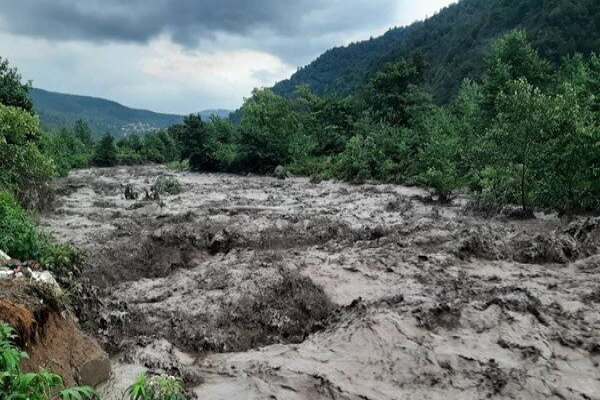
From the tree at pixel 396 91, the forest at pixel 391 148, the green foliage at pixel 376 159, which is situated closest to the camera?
the forest at pixel 391 148

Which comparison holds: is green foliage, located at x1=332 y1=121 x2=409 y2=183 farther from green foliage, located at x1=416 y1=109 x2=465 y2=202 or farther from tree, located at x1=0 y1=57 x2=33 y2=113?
tree, located at x1=0 y1=57 x2=33 y2=113

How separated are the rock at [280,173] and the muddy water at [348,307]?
2159 centimetres

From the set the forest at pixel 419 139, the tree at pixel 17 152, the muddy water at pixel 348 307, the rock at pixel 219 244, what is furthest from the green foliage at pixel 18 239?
the rock at pixel 219 244

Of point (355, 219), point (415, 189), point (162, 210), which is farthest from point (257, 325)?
point (415, 189)

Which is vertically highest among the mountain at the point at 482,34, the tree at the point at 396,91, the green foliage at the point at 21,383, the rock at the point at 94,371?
the mountain at the point at 482,34

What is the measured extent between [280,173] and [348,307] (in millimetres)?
29894

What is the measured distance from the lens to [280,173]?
3822cm

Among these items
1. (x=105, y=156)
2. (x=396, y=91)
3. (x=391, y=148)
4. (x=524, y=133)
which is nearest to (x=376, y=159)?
(x=391, y=148)

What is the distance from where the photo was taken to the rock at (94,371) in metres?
6.02

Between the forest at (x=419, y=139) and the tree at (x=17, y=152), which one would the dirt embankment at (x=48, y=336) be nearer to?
the tree at (x=17, y=152)

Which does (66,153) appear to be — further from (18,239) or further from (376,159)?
(18,239)

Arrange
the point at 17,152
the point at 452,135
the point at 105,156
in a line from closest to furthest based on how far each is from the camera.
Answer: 1. the point at 17,152
2. the point at 452,135
3. the point at 105,156

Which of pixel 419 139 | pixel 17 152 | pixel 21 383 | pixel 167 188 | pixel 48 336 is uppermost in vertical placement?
pixel 419 139

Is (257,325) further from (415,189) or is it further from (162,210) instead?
(415,189)
